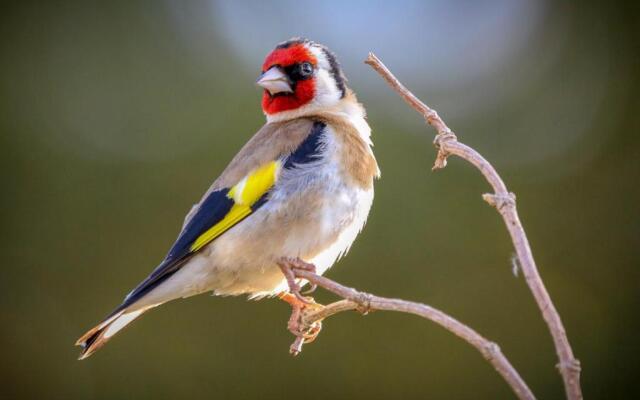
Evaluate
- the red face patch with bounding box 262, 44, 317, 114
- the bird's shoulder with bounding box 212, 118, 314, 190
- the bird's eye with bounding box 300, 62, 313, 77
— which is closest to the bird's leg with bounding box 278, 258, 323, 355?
the bird's shoulder with bounding box 212, 118, 314, 190

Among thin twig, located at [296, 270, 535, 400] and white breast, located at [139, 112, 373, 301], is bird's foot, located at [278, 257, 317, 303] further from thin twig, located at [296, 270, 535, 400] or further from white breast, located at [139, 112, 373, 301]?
thin twig, located at [296, 270, 535, 400]

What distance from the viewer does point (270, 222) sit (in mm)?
3094

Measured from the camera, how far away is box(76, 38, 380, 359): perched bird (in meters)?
3.06

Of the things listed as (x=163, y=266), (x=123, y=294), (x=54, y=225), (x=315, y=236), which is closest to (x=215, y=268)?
(x=163, y=266)

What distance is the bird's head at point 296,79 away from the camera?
367 cm

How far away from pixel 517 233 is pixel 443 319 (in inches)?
8.0

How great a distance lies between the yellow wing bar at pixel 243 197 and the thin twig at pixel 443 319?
0.90m

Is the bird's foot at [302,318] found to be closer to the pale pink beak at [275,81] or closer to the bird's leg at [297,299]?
the bird's leg at [297,299]

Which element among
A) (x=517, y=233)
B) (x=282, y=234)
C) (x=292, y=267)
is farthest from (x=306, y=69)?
(x=517, y=233)

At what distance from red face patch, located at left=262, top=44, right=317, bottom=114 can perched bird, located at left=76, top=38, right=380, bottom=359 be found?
0.33 meters

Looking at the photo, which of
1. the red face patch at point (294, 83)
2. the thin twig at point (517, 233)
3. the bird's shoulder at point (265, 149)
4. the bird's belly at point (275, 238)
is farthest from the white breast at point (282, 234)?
the thin twig at point (517, 233)

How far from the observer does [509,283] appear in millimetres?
5121

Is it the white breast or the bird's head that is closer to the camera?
the white breast

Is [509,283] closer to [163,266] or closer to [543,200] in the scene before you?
[543,200]
